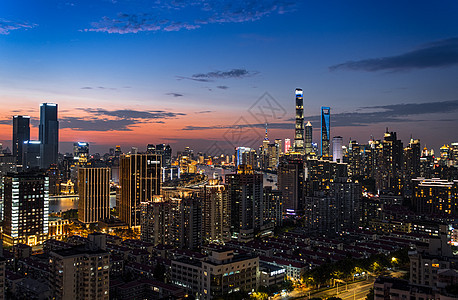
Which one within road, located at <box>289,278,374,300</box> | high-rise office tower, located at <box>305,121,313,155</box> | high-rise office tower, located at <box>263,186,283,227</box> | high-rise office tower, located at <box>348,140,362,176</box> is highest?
high-rise office tower, located at <box>305,121,313,155</box>

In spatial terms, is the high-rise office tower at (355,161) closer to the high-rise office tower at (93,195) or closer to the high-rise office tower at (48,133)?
the high-rise office tower at (93,195)

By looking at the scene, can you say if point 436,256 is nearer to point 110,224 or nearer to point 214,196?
point 214,196

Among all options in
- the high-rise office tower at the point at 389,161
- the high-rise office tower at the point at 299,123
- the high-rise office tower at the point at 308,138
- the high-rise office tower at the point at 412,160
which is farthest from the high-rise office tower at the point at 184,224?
the high-rise office tower at the point at 308,138

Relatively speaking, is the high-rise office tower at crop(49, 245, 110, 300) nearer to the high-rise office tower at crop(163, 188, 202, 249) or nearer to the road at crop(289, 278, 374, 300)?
the road at crop(289, 278, 374, 300)

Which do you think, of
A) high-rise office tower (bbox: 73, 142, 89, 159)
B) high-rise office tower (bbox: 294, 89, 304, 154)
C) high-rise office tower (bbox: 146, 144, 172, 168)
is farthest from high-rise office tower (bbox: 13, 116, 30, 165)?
high-rise office tower (bbox: 294, 89, 304, 154)

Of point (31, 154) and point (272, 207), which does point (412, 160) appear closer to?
point (272, 207)

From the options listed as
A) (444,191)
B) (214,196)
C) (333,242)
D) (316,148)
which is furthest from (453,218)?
(316,148)
